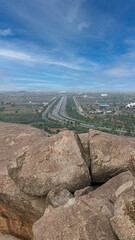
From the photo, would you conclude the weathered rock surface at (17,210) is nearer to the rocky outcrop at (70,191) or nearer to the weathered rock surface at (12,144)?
the rocky outcrop at (70,191)

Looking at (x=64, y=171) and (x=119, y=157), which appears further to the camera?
(x=119, y=157)

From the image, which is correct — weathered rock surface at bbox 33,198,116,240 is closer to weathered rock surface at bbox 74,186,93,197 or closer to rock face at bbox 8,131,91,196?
weathered rock surface at bbox 74,186,93,197

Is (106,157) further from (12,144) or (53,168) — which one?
(12,144)

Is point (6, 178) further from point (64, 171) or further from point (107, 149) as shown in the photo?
point (107, 149)

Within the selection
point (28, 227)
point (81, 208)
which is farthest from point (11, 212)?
point (81, 208)

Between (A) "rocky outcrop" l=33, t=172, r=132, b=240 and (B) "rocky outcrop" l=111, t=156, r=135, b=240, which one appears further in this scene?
(A) "rocky outcrop" l=33, t=172, r=132, b=240

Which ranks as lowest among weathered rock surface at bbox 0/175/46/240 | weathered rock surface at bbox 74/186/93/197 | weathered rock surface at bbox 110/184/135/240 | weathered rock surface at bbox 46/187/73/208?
weathered rock surface at bbox 0/175/46/240

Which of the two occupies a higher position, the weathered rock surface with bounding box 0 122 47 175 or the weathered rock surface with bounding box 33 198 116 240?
the weathered rock surface with bounding box 0 122 47 175

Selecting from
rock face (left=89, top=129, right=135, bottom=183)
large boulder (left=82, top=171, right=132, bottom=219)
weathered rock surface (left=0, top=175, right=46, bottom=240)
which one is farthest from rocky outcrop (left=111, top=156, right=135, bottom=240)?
weathered rock surface (left=0, top=175, right=46, bottom=240)

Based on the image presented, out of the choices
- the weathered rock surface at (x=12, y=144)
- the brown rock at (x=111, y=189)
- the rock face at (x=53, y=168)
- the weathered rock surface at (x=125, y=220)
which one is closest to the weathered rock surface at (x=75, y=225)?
the weathered rock surface at (x=125, y=220)
